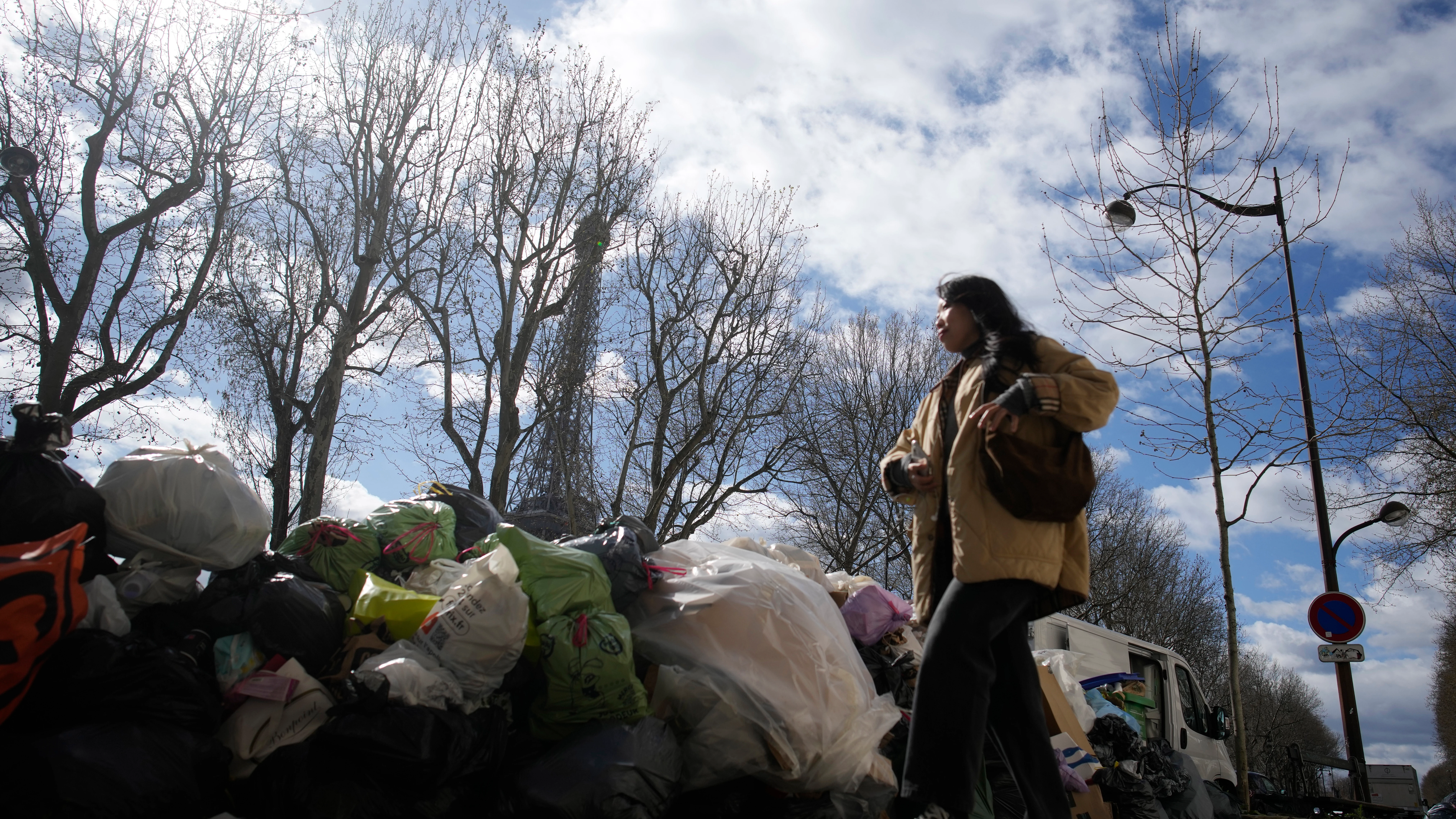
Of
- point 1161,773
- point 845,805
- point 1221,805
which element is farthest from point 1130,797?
point 845,805

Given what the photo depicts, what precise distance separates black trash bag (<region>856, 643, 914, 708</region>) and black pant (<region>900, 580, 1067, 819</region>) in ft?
5.07

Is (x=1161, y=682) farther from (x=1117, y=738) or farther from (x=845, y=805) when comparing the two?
(x=845, y=805)

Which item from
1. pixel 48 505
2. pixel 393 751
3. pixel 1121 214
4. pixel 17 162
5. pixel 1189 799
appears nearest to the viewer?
pixel 393 751

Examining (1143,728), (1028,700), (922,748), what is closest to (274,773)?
(922,748)

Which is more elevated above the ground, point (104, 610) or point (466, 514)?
point (466, 514)

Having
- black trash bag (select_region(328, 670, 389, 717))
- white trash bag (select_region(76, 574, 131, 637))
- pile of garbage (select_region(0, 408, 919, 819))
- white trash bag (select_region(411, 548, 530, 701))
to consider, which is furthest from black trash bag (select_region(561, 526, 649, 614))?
white trash bag (select_region(76, 574, 131, 637))

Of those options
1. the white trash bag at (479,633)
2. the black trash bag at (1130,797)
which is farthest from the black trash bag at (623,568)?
the black trash bag at (1130,797)

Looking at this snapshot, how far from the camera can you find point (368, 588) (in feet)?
10.2

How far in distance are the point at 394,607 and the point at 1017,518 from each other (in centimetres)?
217

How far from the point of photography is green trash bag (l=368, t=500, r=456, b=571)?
3.50 meters

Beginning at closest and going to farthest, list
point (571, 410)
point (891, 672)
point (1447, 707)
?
point (891, 672) → point (571, 410) → point (1447, 707)

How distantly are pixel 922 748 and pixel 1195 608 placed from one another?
3726 centimetres

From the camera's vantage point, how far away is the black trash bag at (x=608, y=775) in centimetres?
245

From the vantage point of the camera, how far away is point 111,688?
218 cm
